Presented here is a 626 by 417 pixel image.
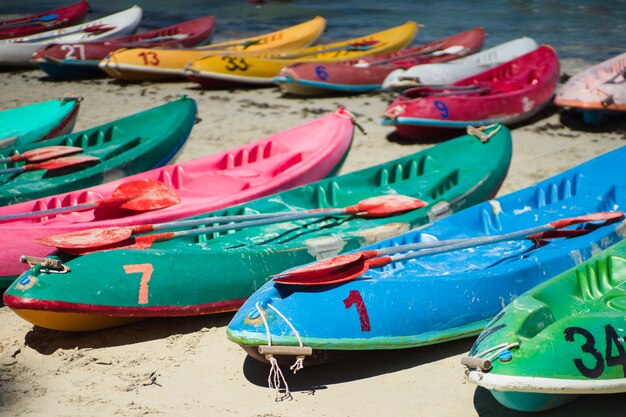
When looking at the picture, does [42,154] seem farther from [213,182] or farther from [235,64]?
[235,64]

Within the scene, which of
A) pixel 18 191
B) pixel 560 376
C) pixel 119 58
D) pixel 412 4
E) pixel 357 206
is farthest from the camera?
pixel 412 4

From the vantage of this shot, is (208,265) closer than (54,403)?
No

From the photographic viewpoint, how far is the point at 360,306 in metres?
3.96

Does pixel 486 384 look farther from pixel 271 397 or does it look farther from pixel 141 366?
pixel 141 366

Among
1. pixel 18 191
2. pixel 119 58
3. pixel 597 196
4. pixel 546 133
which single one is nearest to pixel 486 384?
pixel 597 196

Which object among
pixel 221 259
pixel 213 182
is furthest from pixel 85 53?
pixel 221 259

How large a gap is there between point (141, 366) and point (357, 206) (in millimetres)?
1461

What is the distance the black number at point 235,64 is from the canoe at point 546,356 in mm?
5894

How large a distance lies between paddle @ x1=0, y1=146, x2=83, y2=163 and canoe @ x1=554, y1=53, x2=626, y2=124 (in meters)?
3.83

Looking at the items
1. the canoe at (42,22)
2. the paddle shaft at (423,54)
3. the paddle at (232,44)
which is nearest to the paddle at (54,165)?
the paddle shaft at (423,54)

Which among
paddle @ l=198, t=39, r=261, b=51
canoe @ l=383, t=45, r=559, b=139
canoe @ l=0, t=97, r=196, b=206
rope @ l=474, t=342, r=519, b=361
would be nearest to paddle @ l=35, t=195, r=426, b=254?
canoe @ l=0, t=97, r=196, b=206

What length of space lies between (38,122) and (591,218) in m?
4.26

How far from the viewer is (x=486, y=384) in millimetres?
3359

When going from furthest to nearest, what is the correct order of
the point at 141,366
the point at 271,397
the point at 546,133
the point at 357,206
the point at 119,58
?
the point at 119,58 < the point at 546,133 < the point at 357,206 < the point at 141,366 < the point at 271,397
